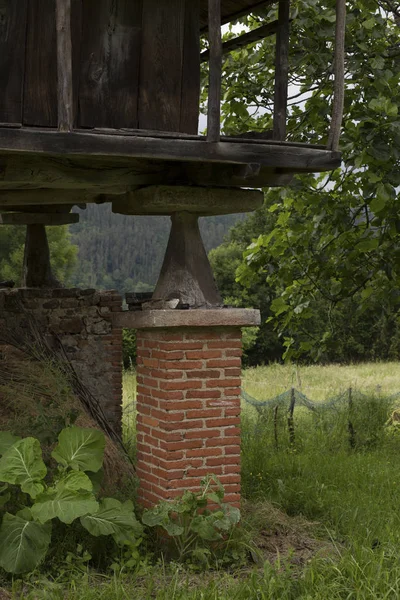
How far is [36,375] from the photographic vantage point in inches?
348

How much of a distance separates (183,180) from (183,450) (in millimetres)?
2347

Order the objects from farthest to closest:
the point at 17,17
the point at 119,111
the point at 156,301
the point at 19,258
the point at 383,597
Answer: the point at 19,258 → the point at 156,301 → the point at 119,111 → the point at 17,17 → the point at 383,597

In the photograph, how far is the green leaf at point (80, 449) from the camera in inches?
267

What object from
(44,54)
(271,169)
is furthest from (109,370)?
(44,54)

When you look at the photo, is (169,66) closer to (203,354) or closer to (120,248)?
(203,354)

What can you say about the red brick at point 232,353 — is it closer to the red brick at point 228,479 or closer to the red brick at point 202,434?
the red brick at point 202,434

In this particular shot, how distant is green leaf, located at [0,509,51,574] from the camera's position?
19.8ft

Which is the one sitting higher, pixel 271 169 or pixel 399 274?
pixel 271 169

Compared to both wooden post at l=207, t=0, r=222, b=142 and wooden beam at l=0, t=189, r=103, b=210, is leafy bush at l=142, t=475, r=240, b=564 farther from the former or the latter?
wooden beam at l=0, t=189, r=103, b=210

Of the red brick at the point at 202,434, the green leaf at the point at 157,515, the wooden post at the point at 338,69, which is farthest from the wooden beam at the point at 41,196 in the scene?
the green leaf at the point at 157,515

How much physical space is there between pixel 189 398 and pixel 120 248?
58.7 metres

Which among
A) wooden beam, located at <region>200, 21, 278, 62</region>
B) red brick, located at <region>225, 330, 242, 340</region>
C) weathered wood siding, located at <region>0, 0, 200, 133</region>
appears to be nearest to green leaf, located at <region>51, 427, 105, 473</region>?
red brick, located at <region>225, 330, 242, 340</region>

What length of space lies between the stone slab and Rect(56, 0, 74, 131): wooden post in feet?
5.90

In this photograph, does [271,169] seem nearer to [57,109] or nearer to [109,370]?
[57,109]
